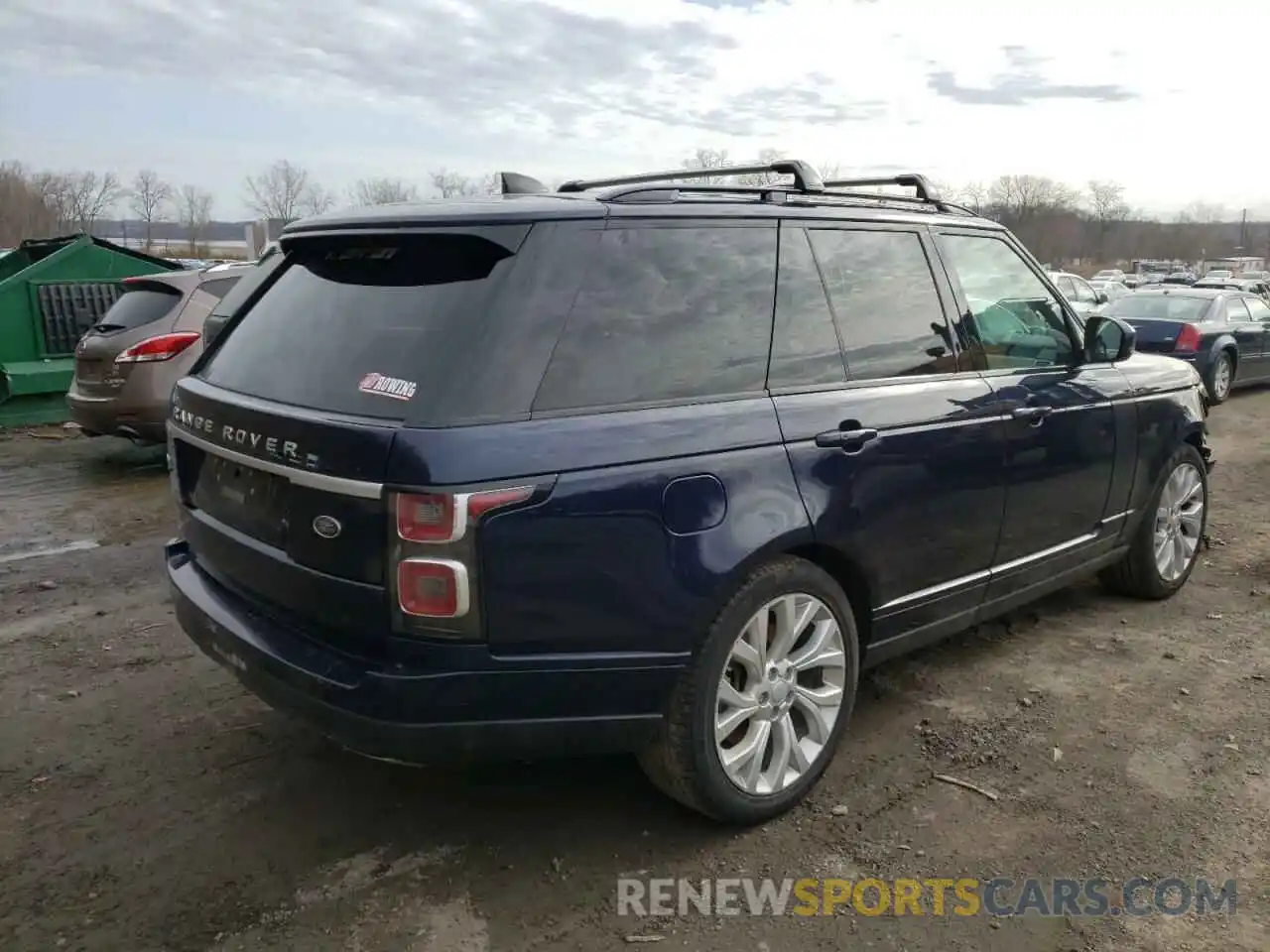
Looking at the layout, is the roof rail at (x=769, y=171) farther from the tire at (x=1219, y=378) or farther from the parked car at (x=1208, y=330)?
the tire at (x=1219, y=378)

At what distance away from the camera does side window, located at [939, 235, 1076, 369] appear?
394 cm

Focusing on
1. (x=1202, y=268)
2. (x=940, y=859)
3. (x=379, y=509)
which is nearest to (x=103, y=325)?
(x=379, y=509)

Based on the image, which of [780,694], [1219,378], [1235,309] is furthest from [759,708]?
[1235,309]

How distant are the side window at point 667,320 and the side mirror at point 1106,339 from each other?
2.04 m

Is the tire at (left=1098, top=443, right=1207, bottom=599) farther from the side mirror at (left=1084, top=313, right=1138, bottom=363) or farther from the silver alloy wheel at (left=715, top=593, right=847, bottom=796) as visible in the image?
the silver alloy wheel at (left=715, top=593, right=847, bottom=796)

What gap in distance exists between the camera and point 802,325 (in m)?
3.24

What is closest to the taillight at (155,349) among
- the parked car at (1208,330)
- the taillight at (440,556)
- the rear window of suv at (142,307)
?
the rear window of suv at (142,307)

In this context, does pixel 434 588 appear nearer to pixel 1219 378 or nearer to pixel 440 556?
pixel 440 556

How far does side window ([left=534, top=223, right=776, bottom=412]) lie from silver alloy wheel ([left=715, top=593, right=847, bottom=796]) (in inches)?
28.9

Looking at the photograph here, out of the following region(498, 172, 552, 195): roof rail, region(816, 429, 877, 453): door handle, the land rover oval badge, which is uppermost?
region(498, 172, 552, 195): roof rail

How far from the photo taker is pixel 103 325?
800 cm

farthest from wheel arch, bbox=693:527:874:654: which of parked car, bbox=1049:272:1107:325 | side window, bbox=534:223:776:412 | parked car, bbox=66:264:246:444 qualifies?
parked car, bbox=1049:272:1107:325

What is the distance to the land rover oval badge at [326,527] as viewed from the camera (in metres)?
2.54

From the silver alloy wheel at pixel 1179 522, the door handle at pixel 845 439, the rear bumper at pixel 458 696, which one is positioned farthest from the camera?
the silver alloy wheel at pixel 1179 522
